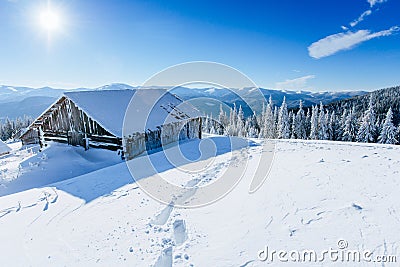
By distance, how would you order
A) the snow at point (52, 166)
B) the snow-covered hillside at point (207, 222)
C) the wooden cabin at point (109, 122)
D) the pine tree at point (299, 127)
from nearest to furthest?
the snow-covered hillside at point (207, 222) → the snow at point (52, 166) → the wooden cabin at point (109, 122) → the pine tree at point (299, 127)

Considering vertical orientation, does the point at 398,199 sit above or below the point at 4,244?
above

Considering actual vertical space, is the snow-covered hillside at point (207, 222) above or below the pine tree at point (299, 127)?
below

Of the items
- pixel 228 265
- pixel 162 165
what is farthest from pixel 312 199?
pixel 162 165

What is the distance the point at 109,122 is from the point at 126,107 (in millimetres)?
2811

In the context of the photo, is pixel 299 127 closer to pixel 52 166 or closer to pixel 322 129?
pixel 322 129

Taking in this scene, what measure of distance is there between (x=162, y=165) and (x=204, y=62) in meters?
6.13

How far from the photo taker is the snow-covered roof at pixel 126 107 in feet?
48.7

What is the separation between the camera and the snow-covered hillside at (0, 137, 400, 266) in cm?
453

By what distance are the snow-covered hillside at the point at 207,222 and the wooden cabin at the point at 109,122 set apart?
589 cm

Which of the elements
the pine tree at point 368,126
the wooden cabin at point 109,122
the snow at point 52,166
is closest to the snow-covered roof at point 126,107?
the wooden cabin at point 109,122

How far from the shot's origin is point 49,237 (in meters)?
5.40

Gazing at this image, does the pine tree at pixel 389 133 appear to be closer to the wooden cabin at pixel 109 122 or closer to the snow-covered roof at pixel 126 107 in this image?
the snow-covered roof at pixel 126 107

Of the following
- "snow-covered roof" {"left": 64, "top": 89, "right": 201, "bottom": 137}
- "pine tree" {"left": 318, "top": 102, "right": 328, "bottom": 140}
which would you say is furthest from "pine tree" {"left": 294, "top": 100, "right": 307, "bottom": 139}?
"snow-covered roof" {"left": 64, "top": 89, "right": 201, "bottom": 137}

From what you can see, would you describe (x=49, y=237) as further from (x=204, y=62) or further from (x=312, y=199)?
(x=204, y=62)
